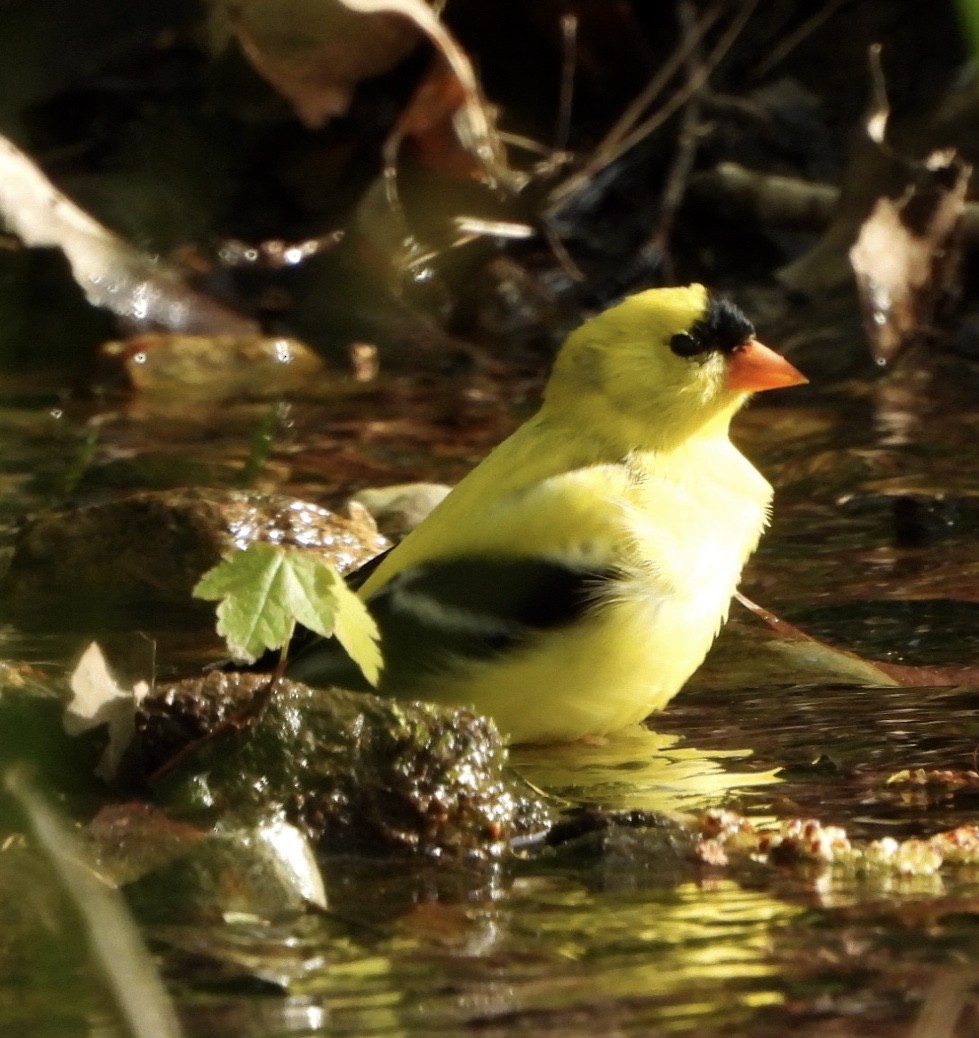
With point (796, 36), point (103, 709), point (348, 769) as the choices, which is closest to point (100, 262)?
point (796, 36)

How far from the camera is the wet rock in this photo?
4371mm

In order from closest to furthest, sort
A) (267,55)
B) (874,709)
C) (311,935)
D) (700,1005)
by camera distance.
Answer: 1. (700,1005)
2. (311,935)
3. (874,709)
4. (267,55)

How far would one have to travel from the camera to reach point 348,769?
279 centimetres

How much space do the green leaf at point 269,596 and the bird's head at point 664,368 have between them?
57.0 inches

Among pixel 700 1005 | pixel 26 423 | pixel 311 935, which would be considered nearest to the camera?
pixel 700 1005

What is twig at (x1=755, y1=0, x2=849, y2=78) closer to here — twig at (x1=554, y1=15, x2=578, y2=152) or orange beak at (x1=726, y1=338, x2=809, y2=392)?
twig at (x1=554, y1=15, x2=578, y2=152)

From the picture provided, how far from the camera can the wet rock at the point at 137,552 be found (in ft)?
14.3

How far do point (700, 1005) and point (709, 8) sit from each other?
6.48 meters

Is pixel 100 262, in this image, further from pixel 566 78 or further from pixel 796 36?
pixel 796 36

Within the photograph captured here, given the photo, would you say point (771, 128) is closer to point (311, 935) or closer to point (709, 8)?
point (709, 8)

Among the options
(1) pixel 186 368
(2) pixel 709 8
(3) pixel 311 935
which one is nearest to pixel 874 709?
(3) pixel 311 935

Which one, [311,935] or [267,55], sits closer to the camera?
[311,935]

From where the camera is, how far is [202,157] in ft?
26.9

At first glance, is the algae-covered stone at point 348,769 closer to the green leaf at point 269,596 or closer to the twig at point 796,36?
the green leaf at point 269,596
